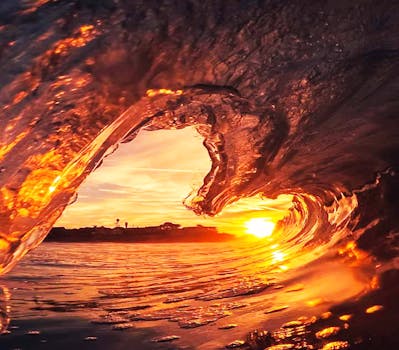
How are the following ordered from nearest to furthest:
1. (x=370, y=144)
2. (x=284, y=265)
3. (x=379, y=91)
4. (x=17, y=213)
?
(x=17, y=213) → (x=379, y=91) → (x=370, y=144) → (x=284, y=265)

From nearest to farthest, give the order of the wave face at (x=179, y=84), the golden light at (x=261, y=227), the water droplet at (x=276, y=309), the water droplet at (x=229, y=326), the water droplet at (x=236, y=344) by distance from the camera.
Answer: the wave face at (x=179, y=84) → the water droplet at (x=236, y=344) → the water droplet at (x=229, y=326) → the water droplet at (x=276, y=309) → the golden light at (x=261, y=227)

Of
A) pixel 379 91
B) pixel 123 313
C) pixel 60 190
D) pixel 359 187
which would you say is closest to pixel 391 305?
pixel 379 91

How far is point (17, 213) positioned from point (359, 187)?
3802 millimetres

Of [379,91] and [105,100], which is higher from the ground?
[379,91]

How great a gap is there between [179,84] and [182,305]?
171 cm

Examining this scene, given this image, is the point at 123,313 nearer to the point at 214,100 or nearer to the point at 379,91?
the point at 214,100

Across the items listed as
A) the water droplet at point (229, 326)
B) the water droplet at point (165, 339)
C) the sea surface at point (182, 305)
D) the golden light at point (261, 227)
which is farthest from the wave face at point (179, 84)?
the golden light at point (261, 227)

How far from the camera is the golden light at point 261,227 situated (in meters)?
11.2

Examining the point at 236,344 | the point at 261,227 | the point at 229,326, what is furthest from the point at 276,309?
the point at 261,227

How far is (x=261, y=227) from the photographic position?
39.5 ft

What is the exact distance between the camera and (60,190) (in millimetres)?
2926

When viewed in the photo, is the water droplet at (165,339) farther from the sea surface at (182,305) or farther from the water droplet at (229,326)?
the water droplet at (229,326)

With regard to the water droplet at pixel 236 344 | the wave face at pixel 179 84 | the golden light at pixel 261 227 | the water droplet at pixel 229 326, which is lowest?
the water droplet at pixel 236 344

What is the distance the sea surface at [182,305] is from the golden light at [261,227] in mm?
5932
